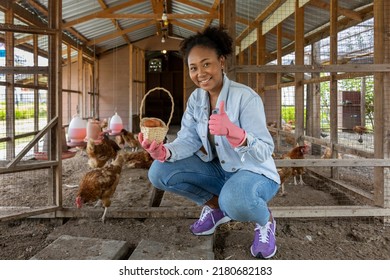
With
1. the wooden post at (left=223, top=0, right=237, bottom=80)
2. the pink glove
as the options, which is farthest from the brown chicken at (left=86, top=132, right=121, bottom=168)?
the pink glove

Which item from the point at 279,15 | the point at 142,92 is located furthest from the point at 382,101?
the point at 142,92

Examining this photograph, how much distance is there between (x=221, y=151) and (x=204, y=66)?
399 millimetres

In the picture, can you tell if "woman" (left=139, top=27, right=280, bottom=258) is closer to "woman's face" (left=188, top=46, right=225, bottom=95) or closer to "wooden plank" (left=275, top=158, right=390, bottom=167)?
"woman's face" (left=188, top=46, right=225, bottom=95)

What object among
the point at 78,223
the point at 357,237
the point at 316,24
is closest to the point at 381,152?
the point at 357,237

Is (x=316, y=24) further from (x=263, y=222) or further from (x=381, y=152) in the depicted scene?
(x=263, y=222)

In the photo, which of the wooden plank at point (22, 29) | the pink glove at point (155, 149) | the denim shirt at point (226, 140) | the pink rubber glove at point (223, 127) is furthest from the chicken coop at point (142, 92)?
the pink rubber glove at point (223, 127)

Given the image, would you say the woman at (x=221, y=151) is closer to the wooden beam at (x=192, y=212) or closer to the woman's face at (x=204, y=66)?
the woman's face at (x=204, y=66)

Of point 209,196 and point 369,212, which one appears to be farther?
point 369,212

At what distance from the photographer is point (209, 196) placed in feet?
5.99

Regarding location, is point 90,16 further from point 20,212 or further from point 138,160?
point 20,212

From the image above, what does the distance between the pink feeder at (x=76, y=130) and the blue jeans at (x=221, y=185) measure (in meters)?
2.20

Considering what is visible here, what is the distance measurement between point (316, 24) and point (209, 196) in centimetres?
456

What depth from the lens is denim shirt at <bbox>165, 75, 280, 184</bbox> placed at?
1439 mm

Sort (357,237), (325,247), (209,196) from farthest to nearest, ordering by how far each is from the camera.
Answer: (357,237) → (325,247) → (209,196)
